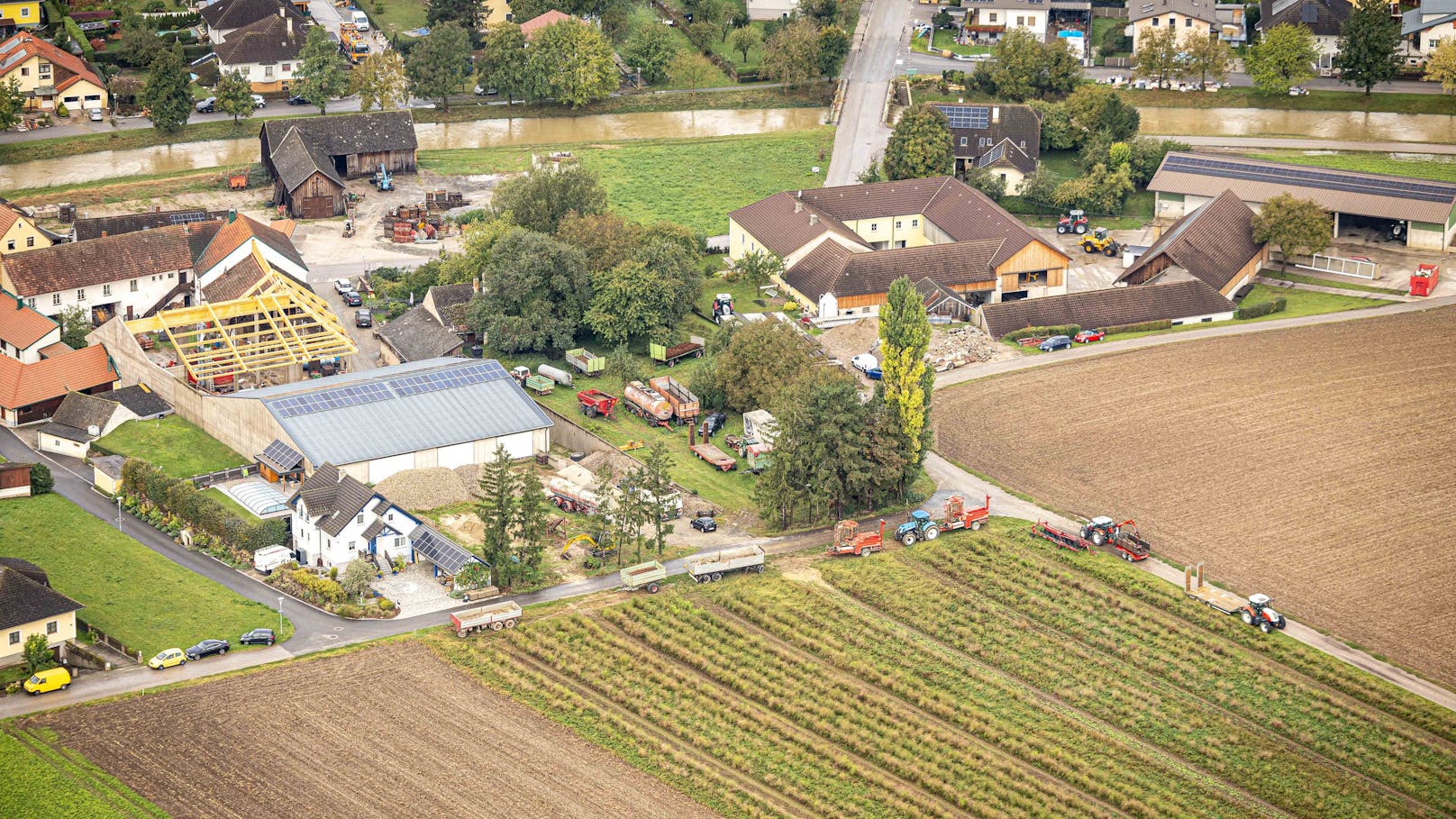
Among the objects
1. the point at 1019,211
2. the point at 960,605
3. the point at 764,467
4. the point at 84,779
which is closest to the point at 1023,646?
the point at 960,605

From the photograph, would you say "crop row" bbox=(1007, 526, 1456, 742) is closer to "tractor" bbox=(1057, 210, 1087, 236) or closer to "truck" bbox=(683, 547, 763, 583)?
"truck" bbox=(683, 547, 763, 583)

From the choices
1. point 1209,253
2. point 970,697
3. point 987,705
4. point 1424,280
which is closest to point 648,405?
point 970,697

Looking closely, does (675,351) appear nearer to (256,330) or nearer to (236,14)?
(256,330)

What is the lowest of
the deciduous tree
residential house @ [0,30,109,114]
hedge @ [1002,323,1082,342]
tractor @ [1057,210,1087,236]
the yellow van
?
the yellow van

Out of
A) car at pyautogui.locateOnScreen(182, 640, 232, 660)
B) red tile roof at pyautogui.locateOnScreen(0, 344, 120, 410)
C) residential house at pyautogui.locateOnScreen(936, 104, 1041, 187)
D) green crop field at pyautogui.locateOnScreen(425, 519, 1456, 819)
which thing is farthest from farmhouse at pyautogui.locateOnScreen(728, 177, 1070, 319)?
car at pyautogui.locateOnScreen(182, 640, 232, 660)

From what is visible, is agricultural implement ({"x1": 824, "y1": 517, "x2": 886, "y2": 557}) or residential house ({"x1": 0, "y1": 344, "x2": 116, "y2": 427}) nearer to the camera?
agricultural implement ({"x1": 824, "y1": 517, "x2": 886, "y2": 557})

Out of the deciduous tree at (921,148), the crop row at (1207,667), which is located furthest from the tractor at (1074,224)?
the crop row at (1207,667)
